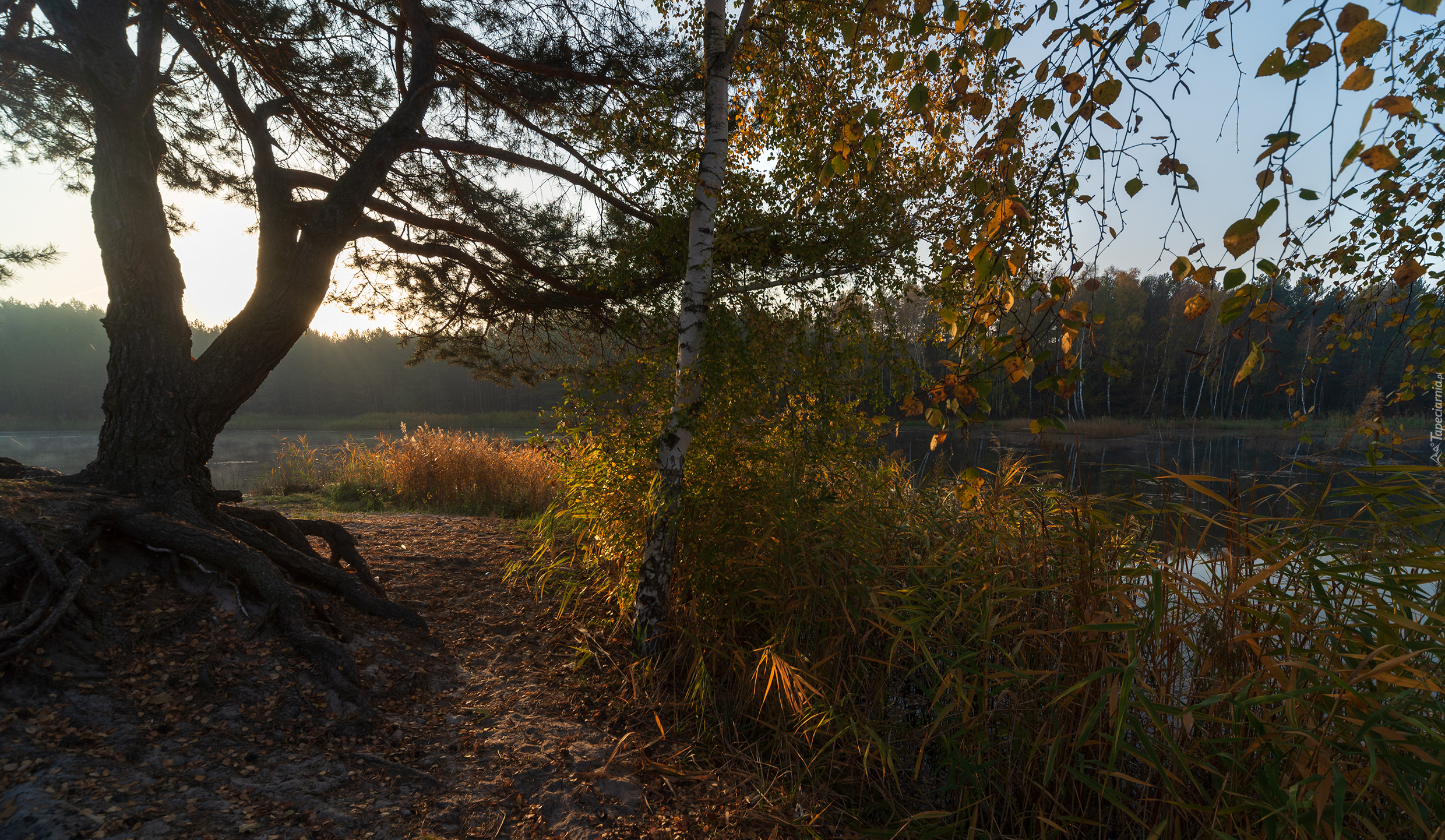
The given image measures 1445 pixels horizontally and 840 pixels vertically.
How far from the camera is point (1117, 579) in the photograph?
2352 millimetres

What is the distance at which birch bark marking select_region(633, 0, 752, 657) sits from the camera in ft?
10.2

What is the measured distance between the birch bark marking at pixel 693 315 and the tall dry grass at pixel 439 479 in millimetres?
5536

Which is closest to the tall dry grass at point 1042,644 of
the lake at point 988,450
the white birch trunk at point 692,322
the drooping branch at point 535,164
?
the white birch trunk at point 692,322

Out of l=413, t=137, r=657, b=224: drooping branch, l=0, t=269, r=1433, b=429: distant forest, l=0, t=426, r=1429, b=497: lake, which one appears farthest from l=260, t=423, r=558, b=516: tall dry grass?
l=0, t=269, r=1433, b=429: distant forest

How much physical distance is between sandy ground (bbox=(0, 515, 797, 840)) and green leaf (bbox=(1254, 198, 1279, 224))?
7.69 ft

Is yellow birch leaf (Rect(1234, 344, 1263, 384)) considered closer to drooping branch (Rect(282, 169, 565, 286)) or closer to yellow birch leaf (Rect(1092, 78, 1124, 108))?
yellow birch leaf (Rect(1092, 78, 1124, 108))

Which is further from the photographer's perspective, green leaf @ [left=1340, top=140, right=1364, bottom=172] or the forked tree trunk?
the forked tree trunk

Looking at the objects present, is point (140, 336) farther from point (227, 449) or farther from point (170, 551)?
point (227, 449)

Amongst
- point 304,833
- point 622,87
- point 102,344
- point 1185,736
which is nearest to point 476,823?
point 304,833

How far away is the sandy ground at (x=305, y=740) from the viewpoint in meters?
1.84

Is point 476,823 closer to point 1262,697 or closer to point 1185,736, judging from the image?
point 1262,697

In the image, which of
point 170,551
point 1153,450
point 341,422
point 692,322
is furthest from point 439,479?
point 341,422

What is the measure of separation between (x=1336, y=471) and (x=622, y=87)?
4.65 metres

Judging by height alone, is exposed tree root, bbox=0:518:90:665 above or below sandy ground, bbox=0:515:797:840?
above
